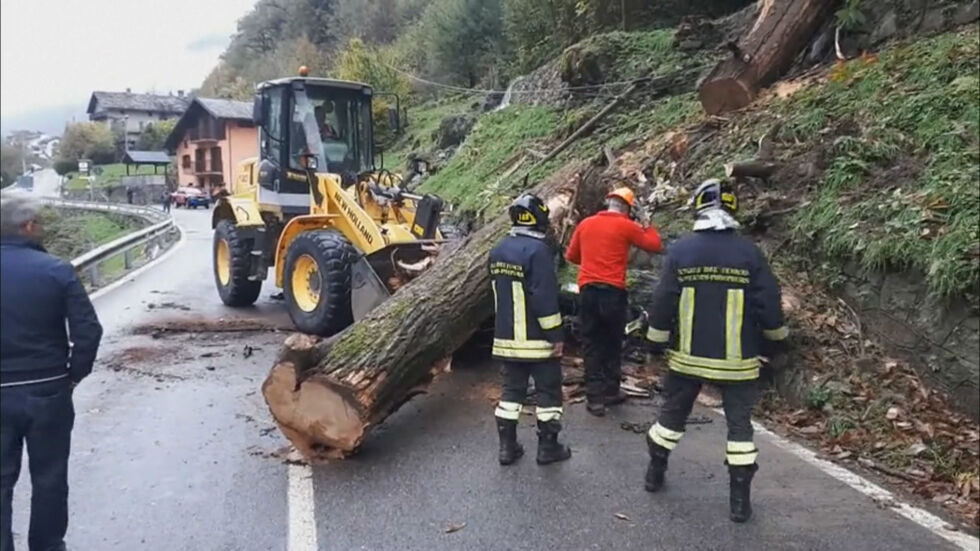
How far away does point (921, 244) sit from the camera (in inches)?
228

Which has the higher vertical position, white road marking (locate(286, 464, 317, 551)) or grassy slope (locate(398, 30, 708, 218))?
grassy slope (locate(398, 30, 708, 218))

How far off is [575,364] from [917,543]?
12.8ft

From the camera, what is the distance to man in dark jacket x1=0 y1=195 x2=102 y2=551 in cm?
371

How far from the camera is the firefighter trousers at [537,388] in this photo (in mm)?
5586

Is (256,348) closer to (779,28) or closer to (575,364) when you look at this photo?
(575,364)

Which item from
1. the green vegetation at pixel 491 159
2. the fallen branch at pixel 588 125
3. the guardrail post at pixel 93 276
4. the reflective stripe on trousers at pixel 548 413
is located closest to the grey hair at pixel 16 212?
the reflective stripe on trousers at pixel 548 413

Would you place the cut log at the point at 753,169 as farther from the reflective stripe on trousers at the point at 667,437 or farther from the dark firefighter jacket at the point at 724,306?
the reflective stripe on trousers at the point at 667,437

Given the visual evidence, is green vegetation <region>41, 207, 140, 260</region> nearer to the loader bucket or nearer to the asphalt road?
the asphalt road

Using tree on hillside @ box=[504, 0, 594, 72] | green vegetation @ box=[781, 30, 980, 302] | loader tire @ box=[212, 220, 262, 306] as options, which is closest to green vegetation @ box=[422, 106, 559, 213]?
tree on hillside @ box=[504, 0, 594, 72]

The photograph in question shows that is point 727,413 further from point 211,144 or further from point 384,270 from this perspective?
point 211,144

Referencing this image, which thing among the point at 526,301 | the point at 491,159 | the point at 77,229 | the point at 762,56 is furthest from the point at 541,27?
the point at 526,301

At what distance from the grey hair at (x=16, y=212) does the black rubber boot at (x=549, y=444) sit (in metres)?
3.36

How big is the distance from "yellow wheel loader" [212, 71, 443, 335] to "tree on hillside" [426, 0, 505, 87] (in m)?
18.4

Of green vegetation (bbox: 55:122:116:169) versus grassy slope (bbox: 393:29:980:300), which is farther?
grassy slope (bbox: 393:29:980:300)
